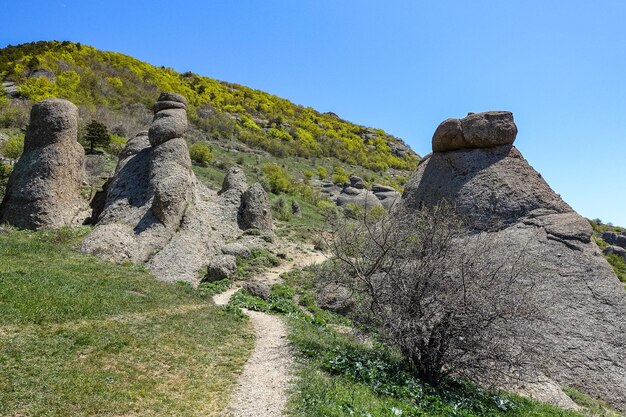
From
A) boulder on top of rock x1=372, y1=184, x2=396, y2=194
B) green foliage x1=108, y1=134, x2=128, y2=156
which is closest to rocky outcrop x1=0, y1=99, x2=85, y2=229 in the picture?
green foliage x1=108, y1=134, x2=128, y2=156

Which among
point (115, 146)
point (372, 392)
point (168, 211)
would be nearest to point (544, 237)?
point (372, 392)

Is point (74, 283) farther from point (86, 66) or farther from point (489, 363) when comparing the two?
point (86, 66)

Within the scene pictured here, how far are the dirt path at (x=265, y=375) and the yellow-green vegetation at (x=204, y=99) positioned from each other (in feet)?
159

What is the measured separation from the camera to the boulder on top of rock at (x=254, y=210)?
2720 cm

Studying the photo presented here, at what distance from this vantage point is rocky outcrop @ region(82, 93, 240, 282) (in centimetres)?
2009

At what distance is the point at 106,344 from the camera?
1016cm

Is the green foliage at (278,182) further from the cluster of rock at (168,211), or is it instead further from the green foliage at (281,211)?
the cluster of rock at (168,211)

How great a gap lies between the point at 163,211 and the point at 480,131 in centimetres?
1621

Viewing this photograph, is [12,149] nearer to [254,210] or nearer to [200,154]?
[200,154]

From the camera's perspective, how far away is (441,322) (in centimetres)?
1047

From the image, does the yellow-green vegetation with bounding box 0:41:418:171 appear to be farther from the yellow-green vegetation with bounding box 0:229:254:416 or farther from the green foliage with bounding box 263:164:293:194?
the yellow-green vegetation with bounding box 0:229:254:416

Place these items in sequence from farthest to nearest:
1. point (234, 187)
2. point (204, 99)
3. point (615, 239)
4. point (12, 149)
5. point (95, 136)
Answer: point (204, 99)
point (615, 239)
point (95, 136)
point (12, 149)
point (234, 187)

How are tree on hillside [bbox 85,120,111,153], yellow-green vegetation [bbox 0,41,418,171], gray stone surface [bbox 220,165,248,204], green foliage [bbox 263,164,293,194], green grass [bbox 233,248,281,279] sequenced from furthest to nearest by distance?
yellow-green vegetation [bbox 0,41,418,171] → green foliage [bbox 263,164,293,194] → tree on hillside [bbox 85,120,111,153] → gray stone surface [bbox 220,165,248,204] → green grass [bbox 233,248,281,279]

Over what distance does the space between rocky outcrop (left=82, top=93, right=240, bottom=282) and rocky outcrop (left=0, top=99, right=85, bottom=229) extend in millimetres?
2001
